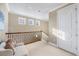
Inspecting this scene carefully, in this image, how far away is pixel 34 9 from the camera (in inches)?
95.4

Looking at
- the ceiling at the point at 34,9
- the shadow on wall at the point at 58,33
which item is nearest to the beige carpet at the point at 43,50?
the shadow on wall at the point at 58,33

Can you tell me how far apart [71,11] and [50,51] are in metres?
0.93

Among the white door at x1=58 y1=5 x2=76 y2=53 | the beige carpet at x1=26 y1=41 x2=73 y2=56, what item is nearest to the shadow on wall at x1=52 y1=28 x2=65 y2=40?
the white door at x1=58 y1=5 x2=76 y2=53

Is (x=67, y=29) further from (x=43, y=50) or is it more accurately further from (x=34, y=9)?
(x=34, y=9)

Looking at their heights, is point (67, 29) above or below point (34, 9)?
below

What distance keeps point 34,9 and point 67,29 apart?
810 millimetres

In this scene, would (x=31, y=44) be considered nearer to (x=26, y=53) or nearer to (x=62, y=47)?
(x=26, y=53)

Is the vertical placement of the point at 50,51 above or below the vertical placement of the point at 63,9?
below

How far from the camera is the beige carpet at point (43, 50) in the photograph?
2.36 metres

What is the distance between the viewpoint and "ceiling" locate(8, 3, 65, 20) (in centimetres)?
237

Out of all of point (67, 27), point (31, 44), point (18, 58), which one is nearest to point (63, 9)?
point (67, 27)

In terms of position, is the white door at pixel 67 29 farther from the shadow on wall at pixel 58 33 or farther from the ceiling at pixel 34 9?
the ceiling at pixel 34 9

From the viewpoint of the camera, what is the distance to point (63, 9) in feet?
7.88

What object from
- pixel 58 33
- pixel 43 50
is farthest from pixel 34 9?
pixel 43 50
